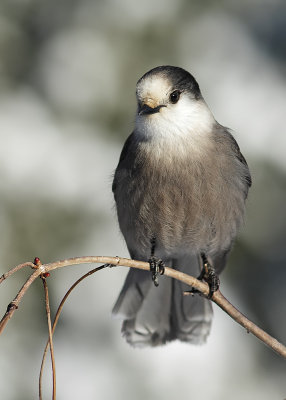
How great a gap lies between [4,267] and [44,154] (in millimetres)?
1595

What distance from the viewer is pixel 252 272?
6082 mm

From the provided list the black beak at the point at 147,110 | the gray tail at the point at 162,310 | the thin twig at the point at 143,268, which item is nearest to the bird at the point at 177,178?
the black beak at the point at 147,110

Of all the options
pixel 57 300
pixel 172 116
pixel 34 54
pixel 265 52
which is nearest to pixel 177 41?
pixel 265 52

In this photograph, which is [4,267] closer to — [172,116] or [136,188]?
[136,188]

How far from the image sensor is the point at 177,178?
155 inches

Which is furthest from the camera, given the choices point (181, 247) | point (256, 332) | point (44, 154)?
point (44, 154)

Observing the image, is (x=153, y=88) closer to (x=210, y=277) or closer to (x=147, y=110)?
(x=147, y=110)

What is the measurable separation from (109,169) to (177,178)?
2851 mm

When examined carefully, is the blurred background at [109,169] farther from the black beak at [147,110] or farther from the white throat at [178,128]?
the black beak at [147,110]

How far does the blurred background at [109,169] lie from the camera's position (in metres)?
5.85

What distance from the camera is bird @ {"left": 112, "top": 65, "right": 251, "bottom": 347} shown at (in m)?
3.90

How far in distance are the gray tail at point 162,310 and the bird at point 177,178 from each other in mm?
325

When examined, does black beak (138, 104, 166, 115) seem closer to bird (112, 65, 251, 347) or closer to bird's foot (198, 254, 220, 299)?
bird (112, 65, 251, 347)

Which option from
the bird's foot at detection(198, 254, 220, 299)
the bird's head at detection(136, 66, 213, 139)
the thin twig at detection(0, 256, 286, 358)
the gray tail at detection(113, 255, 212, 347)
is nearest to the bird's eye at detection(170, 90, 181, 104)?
the bird's head at detection(136, 66, 213, 139)
